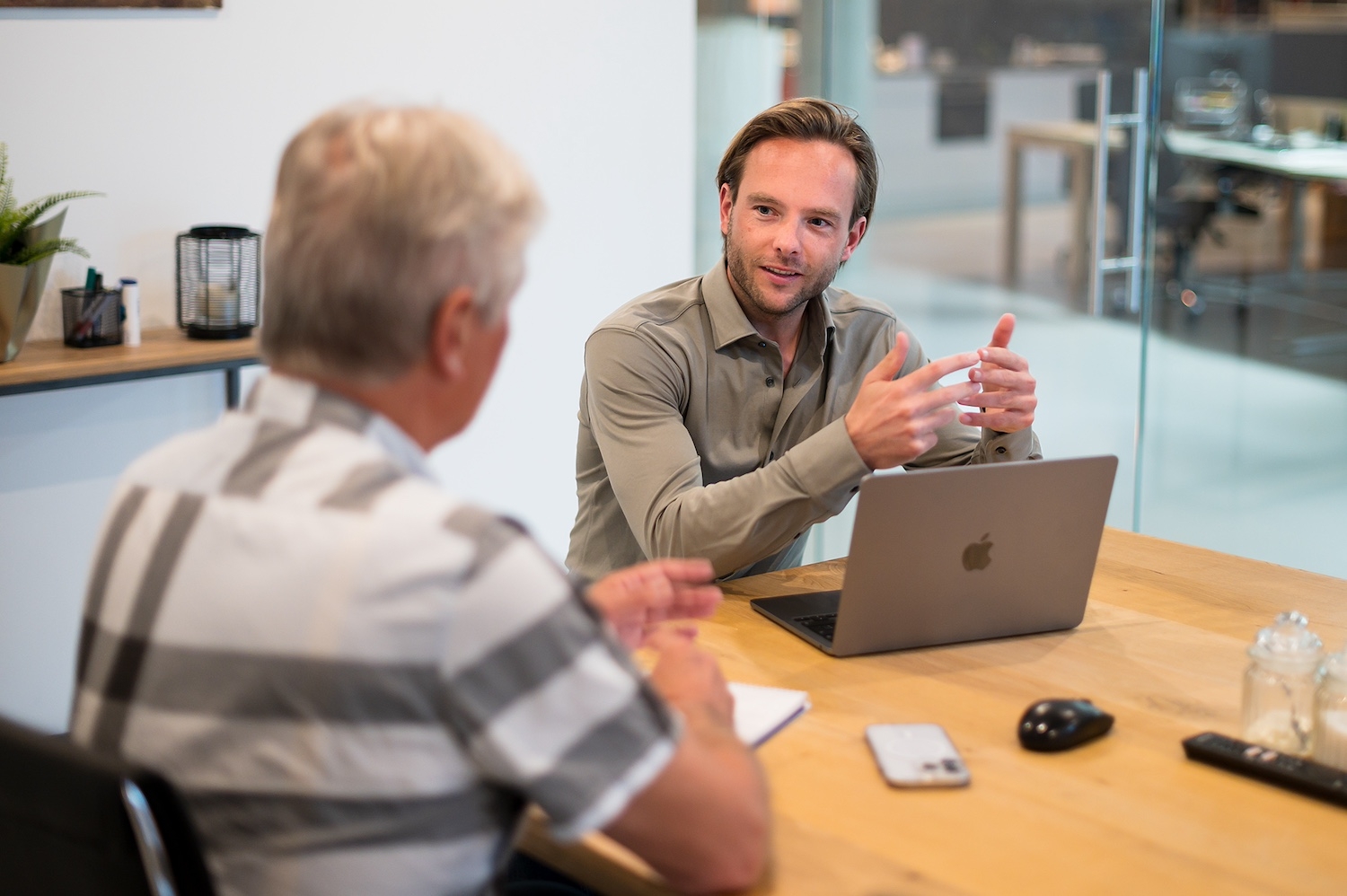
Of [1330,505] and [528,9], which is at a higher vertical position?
[528,9]

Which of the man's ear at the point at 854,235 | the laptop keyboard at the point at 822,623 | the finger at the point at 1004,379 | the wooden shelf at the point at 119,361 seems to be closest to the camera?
the laptop keyboard at the point at 822,623


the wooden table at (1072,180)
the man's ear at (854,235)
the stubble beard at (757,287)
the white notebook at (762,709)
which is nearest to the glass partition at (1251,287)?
the wooden table at (1072,180)

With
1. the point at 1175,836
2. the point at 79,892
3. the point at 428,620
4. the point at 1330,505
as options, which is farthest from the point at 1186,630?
the point at 1330,505

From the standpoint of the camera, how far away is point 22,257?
2.46m

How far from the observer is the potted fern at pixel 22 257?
2406mm

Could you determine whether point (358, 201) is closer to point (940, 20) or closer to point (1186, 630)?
point (1186, 630)

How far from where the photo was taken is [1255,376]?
3236 millimetres

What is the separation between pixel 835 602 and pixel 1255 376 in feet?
6.60

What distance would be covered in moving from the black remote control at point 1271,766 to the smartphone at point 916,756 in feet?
0.75

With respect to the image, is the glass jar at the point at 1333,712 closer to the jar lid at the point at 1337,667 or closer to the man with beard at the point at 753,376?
Result: the jar lid at the point at 1337,667

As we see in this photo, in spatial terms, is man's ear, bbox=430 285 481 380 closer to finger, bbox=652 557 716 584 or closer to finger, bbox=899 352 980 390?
finger, bbox=652 557 716 584

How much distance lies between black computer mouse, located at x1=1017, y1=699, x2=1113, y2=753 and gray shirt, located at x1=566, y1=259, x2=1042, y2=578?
0.45 metres

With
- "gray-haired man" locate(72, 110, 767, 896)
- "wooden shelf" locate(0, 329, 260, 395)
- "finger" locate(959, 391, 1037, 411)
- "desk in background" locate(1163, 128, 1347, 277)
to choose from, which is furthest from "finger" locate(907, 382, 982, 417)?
"desk in background" locate(1163, 128, 1347, 277)

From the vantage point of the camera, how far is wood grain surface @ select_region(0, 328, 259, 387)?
2.41 meters
